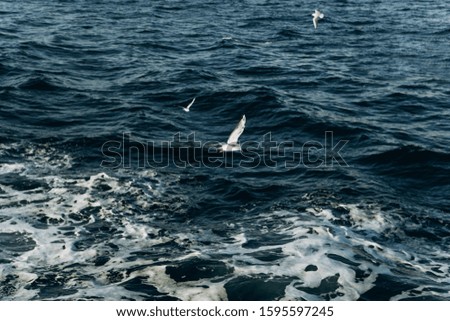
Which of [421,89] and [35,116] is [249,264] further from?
[421,89]

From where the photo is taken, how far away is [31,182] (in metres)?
20.1

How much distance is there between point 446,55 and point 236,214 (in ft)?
→ 72.3

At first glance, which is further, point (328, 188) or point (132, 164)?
point (132, 164)

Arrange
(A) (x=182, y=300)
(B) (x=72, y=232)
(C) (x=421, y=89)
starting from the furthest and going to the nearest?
(C) (x=421, y=89) < (B) (x=72, y=232) < (A) (x=182, y=300)

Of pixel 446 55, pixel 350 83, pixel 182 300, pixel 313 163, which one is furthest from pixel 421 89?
pixel 182 300

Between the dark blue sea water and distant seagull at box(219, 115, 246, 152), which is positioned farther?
distant seagull at box(219, 115, 246, 152)

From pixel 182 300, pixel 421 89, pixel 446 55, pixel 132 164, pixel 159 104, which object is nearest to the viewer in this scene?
pixel 182 300

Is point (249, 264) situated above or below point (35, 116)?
below

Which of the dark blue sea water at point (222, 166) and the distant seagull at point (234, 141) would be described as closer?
the dark blue sea water at point (222, 166)

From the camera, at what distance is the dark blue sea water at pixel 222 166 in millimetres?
15789

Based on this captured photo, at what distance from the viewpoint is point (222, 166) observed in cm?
2219

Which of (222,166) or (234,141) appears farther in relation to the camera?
(234,141)

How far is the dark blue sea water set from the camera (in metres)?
15.8

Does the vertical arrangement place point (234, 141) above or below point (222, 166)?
above
